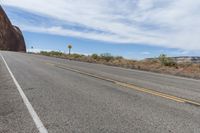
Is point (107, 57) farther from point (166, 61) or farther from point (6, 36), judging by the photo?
point (6, 36)

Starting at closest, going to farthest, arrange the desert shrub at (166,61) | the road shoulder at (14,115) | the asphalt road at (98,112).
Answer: the road shoulder at (14,115) → the asphalt road at (98,112) → the desert shrub at (166,61)

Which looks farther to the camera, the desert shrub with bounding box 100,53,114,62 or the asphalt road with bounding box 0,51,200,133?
the desert shrub with bounding box 100,53,114,62

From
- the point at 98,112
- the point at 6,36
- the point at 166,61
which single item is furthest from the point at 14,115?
the point at 6,36

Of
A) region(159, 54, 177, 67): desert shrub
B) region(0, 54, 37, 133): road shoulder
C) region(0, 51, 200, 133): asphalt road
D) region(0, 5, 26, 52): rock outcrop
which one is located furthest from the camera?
region(0, 5, 26, 52): rock outcrop

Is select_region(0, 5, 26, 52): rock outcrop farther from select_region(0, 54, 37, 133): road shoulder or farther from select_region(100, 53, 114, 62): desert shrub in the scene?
select_region(0, 54, 37, 133): road shoulder

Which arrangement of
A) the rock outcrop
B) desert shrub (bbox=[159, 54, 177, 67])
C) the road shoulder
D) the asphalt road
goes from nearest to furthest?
the road shoulder, the asphalt road, desert shrub (bbox=[159, 54, 177, 67]), the rock outcrop

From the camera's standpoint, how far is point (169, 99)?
27.2 feet

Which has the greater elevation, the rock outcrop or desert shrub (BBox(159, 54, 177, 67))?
the rock outcrop

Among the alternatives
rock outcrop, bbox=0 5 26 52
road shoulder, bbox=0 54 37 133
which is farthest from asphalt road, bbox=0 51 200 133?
rock outcrop, bbox=0 5 26 52

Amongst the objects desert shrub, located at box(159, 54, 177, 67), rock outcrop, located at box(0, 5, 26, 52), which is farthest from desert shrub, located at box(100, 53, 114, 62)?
rock outcrop, located at box(0, 5, 26, 52)

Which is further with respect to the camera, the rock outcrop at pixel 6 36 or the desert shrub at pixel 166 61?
the rock outcrop at pixel 6 36

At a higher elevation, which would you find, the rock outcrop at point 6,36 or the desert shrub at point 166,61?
the rock outcrop at point 6,36

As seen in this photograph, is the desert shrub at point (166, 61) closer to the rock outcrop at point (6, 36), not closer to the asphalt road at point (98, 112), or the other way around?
the asphalt road at point (98, 112)

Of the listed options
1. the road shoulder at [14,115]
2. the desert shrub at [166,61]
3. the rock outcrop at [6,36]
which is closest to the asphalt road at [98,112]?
the road shoulder at [14,115]
